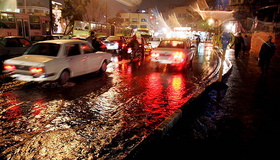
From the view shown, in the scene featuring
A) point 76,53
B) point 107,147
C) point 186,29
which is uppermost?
point 186,29

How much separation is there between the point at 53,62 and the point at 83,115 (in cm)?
292

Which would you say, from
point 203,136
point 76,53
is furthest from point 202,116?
point 76,53

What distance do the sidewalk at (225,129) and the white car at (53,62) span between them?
15.2 ft

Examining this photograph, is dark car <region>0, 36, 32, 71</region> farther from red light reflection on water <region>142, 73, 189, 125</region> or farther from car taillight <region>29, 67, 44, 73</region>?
red light reflection on water <region>142, 73, 189, 125</region>

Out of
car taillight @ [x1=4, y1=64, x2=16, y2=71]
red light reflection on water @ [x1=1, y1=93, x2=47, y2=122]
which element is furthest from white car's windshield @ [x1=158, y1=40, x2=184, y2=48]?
red light reflection on water @ [x1=1, y1=93, x2=47, y2=122]

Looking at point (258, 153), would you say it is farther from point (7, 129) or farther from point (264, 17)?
point (264, 17)

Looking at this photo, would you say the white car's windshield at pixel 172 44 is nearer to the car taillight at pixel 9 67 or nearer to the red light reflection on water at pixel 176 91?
the red light reflection on water at pixel 176 91

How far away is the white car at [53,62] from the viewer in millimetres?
7211

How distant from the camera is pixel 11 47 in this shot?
11.7m

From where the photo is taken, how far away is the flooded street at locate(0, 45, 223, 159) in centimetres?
387

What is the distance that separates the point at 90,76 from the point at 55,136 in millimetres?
6022

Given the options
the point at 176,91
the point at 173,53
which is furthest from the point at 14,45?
the point at 176,91

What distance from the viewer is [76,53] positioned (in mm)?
8617

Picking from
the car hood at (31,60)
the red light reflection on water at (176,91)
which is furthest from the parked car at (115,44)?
the car hood at (31,60)
